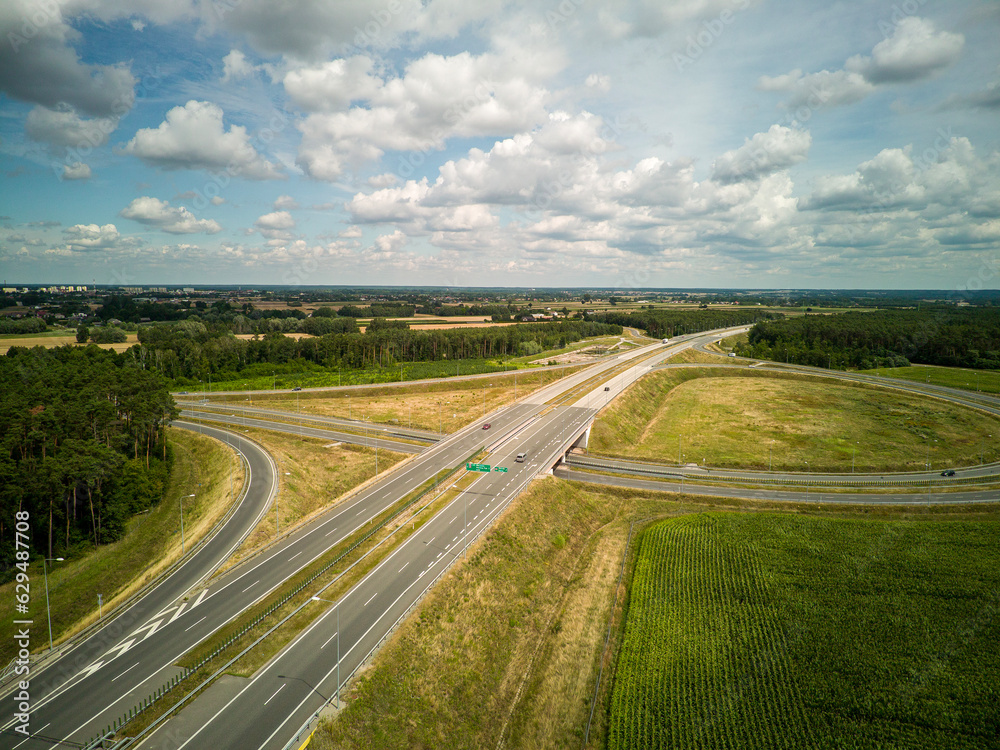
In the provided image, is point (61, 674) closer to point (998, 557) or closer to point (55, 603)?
point (55, 603)

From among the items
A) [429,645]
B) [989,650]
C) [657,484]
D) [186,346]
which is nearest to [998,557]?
[989,650]

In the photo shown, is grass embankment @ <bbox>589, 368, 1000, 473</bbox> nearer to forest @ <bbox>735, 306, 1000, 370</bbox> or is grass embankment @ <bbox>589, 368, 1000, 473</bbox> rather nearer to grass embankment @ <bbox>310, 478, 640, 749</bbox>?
grass embankment @ <bbox>310, 478, 640, 749</bbox>

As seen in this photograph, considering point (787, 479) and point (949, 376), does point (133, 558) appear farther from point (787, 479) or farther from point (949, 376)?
point (949, 376)

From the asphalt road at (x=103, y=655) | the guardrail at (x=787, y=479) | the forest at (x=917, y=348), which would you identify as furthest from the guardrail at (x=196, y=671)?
the forest at (x=917, y=348)

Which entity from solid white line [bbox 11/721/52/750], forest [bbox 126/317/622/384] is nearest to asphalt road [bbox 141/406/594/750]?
solid white line [bbox 11/721/52/750]

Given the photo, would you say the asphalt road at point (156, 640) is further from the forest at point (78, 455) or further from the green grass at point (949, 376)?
the green grass at point (949, 376)

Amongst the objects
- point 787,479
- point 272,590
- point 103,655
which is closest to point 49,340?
point 103,655
